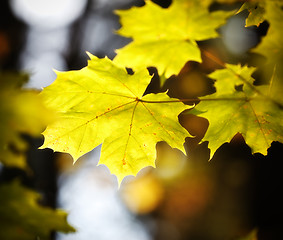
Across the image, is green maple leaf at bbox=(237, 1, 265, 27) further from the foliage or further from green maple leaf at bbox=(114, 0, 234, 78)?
green maple leaf at bbox=(114, 0, 234, 78)

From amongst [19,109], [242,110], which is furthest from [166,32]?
[242,110]

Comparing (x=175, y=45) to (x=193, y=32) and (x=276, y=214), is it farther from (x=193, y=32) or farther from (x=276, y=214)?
(x=276, y=214)

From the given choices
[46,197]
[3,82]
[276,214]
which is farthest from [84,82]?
[46,197]

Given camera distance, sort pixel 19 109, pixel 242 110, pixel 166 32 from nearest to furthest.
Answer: pixel 19 109 → pixel 166 32 → pixel 242 110

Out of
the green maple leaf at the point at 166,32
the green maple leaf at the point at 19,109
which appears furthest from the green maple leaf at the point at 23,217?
the green maple leaf at the point at 166,32

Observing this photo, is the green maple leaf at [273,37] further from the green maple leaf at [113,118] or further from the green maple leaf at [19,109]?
the green maple leaf at [19,109]

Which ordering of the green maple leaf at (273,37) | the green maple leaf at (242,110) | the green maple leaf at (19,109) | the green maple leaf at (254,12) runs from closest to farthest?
the green maple leaf at (19,109)
the green maple leaf at (273,37)
the green maple leaf at (242,110)
the green maple leaf at (254,12)

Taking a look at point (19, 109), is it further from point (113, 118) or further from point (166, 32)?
point (113, 118)
